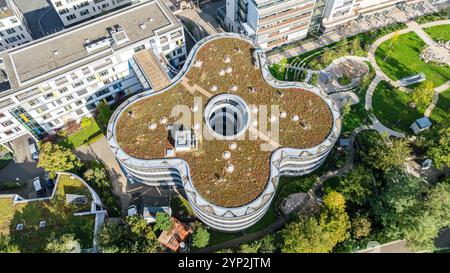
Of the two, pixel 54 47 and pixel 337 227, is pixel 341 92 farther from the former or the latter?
pixel 54 47

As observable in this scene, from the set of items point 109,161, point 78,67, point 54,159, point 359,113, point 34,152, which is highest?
point 78,67

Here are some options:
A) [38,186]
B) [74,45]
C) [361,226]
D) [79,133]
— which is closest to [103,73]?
[74,45]

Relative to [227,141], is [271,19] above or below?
above

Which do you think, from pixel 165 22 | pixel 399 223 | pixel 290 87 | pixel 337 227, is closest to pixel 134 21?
pixel 165 22

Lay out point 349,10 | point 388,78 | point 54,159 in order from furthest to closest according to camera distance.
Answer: point 349,10, point 388,78, point 54,159

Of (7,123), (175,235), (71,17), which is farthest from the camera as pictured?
(71,17)

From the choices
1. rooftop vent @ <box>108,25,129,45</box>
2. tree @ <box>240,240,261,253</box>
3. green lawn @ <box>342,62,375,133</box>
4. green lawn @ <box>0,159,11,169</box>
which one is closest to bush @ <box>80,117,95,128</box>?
green lawn @ <box>0,159,11,169</box>

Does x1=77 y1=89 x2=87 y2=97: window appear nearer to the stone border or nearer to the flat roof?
the flat roof

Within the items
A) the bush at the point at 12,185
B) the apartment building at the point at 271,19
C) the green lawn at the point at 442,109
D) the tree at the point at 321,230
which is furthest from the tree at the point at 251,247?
the green lawn at the point at 442,109

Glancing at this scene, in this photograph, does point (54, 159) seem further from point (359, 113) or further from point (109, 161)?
point (359, 113)
